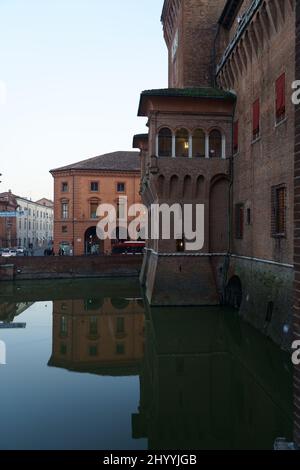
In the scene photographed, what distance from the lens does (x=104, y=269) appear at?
34.6 m

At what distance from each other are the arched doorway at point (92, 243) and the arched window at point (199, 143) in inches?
1008

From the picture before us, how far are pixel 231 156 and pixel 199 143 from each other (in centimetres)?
184

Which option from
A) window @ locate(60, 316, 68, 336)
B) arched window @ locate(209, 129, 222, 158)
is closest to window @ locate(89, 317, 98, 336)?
window @ locate(60, 316, 68, 336)

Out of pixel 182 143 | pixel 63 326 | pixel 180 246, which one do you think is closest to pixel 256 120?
pixel 182 143

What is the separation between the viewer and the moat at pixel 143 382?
7.89 meters

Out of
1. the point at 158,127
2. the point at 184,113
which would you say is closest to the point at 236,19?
the point at 184,113

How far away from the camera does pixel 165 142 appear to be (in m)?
20.2

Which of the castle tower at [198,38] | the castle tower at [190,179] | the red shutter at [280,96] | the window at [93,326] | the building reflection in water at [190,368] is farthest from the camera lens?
the castle tower at [198,38]

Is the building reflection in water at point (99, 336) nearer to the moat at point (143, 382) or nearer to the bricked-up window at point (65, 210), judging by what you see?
the moat at point (143, 382)

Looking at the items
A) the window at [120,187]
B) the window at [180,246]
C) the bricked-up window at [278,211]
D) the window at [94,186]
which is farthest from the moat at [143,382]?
the window at [120,187]

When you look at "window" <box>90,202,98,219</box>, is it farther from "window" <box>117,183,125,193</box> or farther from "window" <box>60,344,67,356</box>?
"window" <box>60,344,67,356</box>

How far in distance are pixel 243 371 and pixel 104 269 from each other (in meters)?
23.9

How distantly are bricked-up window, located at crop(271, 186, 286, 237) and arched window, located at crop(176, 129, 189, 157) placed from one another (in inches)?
257

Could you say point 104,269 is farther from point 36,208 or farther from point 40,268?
point 36,208
